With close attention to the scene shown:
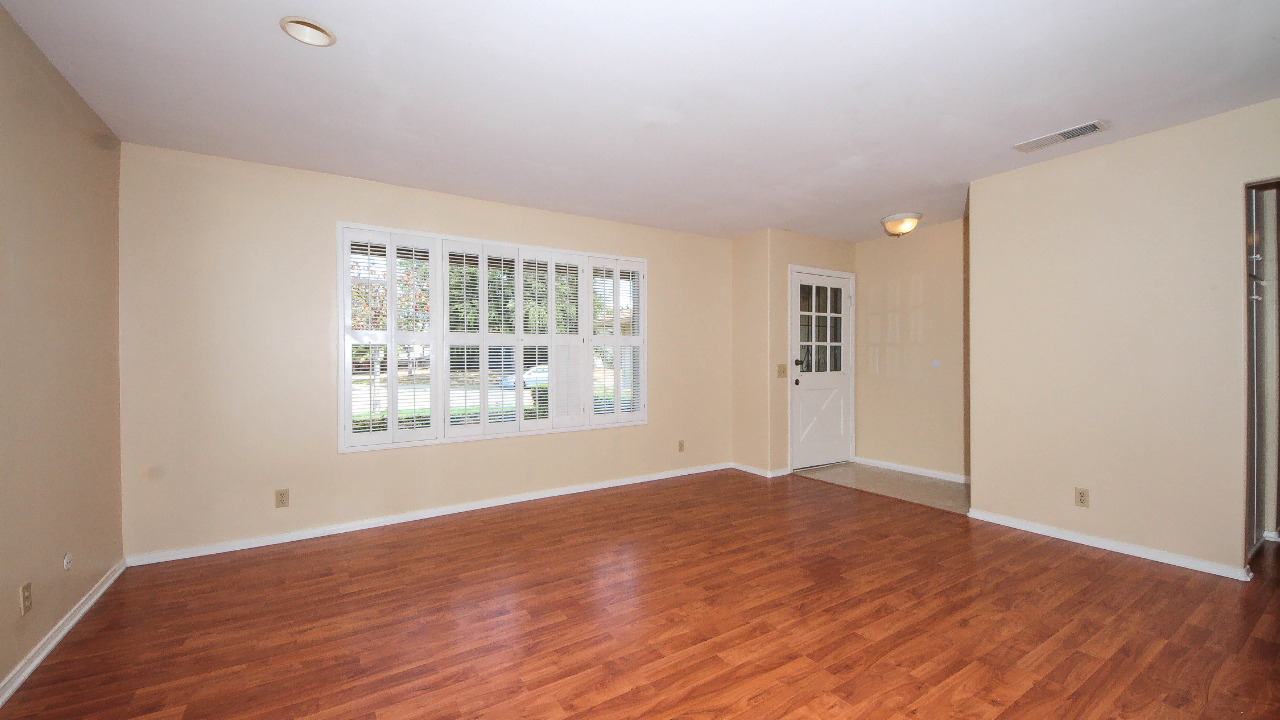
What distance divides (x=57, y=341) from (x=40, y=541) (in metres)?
0.89

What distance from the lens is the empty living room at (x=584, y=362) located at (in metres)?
2.05

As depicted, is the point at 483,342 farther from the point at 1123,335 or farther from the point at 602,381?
the point at 1123,335

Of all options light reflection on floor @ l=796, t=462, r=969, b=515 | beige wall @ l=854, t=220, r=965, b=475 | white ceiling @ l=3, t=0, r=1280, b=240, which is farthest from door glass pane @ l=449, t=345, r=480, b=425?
beige wall @ l=854, t=220, r=965, b=475

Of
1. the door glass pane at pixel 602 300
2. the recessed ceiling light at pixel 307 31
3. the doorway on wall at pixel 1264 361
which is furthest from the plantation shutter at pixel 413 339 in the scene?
the doorway on wall at pixel 1264 361

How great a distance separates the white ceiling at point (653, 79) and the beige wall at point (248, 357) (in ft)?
0.96

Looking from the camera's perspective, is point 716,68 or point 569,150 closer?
point 716,68

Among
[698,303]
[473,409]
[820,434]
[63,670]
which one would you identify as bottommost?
[63,670]

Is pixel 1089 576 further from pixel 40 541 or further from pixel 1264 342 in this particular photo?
pixel 40 541

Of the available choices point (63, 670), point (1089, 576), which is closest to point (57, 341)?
point (63, 670)

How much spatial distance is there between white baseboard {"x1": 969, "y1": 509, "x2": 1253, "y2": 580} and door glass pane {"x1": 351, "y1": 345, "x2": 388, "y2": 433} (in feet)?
14.8

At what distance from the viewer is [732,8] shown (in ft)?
6.49

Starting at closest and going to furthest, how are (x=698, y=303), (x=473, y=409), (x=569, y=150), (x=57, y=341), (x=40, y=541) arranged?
(x=40, y=541), (x=57, y=341), (x=569, y=150), (x=473, y=409), (x=698, y=303)

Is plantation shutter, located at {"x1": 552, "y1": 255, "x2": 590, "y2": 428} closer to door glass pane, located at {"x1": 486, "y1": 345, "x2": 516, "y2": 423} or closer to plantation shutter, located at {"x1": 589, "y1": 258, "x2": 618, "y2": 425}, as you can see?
plantation shutter, located at {"x1": 589, "y1": 258, "x2": 618, "y2": 425}

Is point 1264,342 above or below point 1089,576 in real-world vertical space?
above
